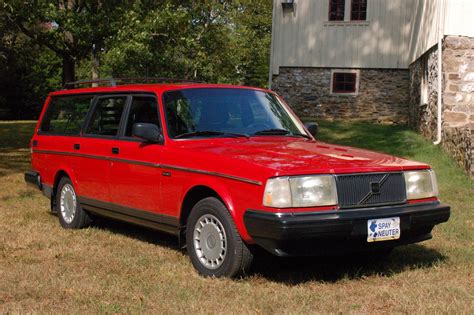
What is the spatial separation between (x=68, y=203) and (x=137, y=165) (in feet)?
6.23

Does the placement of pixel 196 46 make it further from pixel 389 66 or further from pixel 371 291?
pixel 371 291

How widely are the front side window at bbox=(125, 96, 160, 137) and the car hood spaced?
29.5 inches

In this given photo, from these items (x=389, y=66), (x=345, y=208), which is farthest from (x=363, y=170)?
(x=389, y=66)

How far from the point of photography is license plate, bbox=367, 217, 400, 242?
529cm

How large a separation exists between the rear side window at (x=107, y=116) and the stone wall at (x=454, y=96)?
25.0 ft

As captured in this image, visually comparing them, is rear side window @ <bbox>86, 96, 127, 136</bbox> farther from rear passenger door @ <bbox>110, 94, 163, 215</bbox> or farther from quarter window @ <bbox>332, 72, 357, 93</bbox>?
quarter window @ <bbox>332, 72, 357, 93</bbox>

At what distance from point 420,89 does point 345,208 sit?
14392 millimetres

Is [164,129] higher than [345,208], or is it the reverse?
[164,129]

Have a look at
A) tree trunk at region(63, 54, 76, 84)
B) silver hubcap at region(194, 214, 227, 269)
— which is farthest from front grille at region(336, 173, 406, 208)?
tree trunk at region(63, 54, 76, 84)

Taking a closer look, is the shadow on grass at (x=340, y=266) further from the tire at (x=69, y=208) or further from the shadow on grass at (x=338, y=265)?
the tire at (x=69, y=208)

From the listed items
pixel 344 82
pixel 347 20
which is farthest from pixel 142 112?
pixel 347 20

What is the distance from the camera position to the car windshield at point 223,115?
6.40 metres

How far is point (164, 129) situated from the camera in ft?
20.9

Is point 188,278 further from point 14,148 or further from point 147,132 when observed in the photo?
point 14,148
